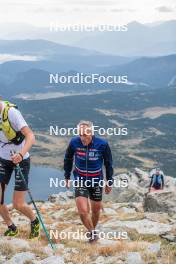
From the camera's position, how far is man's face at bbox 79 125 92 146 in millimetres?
11492

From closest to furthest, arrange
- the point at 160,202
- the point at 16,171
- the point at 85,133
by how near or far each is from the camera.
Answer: the point at 16,171 < the point at 85,133 < the point at 160,202

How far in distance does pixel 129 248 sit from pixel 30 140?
3878 millimetres

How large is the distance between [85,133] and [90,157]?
0.73 m

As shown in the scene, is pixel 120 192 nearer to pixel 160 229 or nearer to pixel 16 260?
pixel 160 229

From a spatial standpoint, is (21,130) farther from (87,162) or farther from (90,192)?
(90,192)

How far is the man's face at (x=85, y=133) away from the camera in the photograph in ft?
37.7

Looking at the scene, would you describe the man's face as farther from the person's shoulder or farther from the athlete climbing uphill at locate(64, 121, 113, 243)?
the person's shoulder

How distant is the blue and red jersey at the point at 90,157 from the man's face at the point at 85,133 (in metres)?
0.19

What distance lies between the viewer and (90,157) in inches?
468

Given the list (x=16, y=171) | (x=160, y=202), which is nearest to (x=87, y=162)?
(x=16, y=171)

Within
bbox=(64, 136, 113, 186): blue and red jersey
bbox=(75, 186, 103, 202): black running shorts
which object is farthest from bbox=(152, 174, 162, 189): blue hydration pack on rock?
bbox=(64, 136, 113, 186): blue and red jersey

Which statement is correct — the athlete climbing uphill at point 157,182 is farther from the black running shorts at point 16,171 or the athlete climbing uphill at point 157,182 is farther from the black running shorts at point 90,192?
the black running shorts at point 16,171

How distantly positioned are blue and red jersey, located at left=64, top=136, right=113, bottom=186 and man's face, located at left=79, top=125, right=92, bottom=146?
19 centimetres

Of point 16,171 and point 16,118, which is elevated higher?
point 16,118
